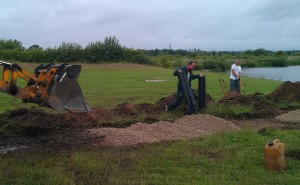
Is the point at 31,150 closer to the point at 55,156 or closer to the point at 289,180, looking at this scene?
the point at 55,156

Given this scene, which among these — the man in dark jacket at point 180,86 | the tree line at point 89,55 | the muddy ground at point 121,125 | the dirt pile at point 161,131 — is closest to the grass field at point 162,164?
the dirt pile at point 161,131

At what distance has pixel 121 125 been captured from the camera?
1235 cm

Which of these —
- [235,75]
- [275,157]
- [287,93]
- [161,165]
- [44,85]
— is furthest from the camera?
[235,75]

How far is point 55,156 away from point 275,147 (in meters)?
4.08

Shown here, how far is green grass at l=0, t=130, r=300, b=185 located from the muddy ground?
0.86 metres

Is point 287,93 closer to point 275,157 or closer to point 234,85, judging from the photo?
point 234,85

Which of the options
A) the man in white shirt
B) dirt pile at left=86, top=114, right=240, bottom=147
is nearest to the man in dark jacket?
dirt pile at left=86, top=114, right=240, bottom=147

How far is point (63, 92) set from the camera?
31.4 ft

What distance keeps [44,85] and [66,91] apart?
55 cm

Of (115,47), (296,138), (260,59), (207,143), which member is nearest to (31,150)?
(207,143)

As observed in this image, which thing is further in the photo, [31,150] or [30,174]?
[31,150]

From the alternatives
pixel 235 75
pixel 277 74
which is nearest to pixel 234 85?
pixel 235 75

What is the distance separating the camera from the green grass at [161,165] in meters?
6.83

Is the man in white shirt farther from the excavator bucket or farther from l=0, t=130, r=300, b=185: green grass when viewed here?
the excavator bucket
